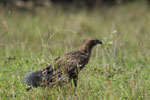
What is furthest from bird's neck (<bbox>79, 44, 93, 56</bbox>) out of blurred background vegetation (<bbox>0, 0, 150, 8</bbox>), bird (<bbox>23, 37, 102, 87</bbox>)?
blurred background vegetation (<bbox>0, 0, 150, 8</bbox>)

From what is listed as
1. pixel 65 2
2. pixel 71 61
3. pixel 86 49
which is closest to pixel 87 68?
pixel 71 61

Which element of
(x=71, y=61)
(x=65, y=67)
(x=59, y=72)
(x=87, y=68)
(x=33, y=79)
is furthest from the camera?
(x=87, y=68)

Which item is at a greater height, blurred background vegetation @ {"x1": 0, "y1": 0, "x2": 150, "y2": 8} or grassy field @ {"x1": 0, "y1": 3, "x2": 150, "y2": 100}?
grassy field @ {"x1": 0, "y1": 3, "x2": 150, "y2": 100}

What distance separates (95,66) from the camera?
693 centimetres

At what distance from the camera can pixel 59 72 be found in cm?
589

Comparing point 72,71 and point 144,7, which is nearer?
point 72,71

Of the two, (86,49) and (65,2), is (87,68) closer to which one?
(86,49)

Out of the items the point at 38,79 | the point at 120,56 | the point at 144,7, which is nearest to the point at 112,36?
the point at 120,56

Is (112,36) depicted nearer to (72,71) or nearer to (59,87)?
(72,71)

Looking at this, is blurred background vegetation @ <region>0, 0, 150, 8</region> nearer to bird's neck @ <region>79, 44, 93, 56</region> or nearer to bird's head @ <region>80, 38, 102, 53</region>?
bird's head @ <region>80, 38, 102, 53</region>

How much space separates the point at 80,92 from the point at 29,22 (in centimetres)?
950

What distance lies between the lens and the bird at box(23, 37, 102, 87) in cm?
556

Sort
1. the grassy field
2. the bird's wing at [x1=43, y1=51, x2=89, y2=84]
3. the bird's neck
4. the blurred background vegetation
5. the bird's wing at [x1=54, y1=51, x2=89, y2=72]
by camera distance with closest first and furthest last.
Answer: the grassy field
the bird's wing at [x1=43, y1=51, x2=89, y2=84]
the bird's wing at [x1=54, y1=51, x2=89, y2=72]
the bird's neck
the blurred background vegetation

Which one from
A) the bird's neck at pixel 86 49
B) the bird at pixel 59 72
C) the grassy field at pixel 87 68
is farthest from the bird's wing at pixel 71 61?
the bird's neck at pixel 86 49
